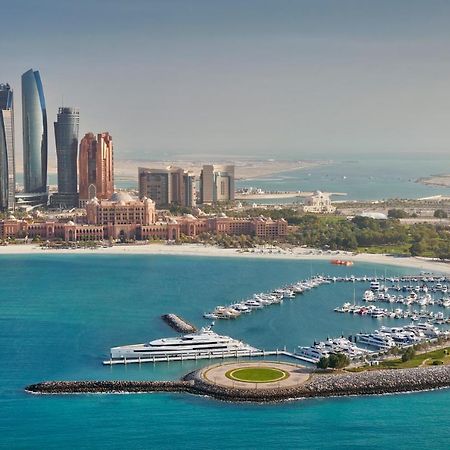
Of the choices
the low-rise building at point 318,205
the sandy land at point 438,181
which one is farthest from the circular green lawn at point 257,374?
the sandy land at point 438,181

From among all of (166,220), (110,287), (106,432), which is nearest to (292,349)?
(106,432)

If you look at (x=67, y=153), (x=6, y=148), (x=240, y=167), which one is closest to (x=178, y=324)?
(x=6, y=148)

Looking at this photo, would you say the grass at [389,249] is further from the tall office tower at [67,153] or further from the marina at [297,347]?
the tall office tower at [67,153]

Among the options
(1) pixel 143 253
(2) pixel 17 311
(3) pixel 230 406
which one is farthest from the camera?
(1) pixel 143 253

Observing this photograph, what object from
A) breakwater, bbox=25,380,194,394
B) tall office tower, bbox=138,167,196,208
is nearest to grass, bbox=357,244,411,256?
tall office tower, bbox=138,167,196,208

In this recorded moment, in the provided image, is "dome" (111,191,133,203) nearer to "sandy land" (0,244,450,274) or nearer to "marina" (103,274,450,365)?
"sandy land" (0,244,450,274)

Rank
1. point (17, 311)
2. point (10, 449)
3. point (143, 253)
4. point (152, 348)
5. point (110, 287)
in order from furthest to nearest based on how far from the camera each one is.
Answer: point (143, 253)
point (110, 287)
point (17, 311)
point (152, 348)
point (10, 449)

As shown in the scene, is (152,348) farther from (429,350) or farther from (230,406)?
(429,350)
